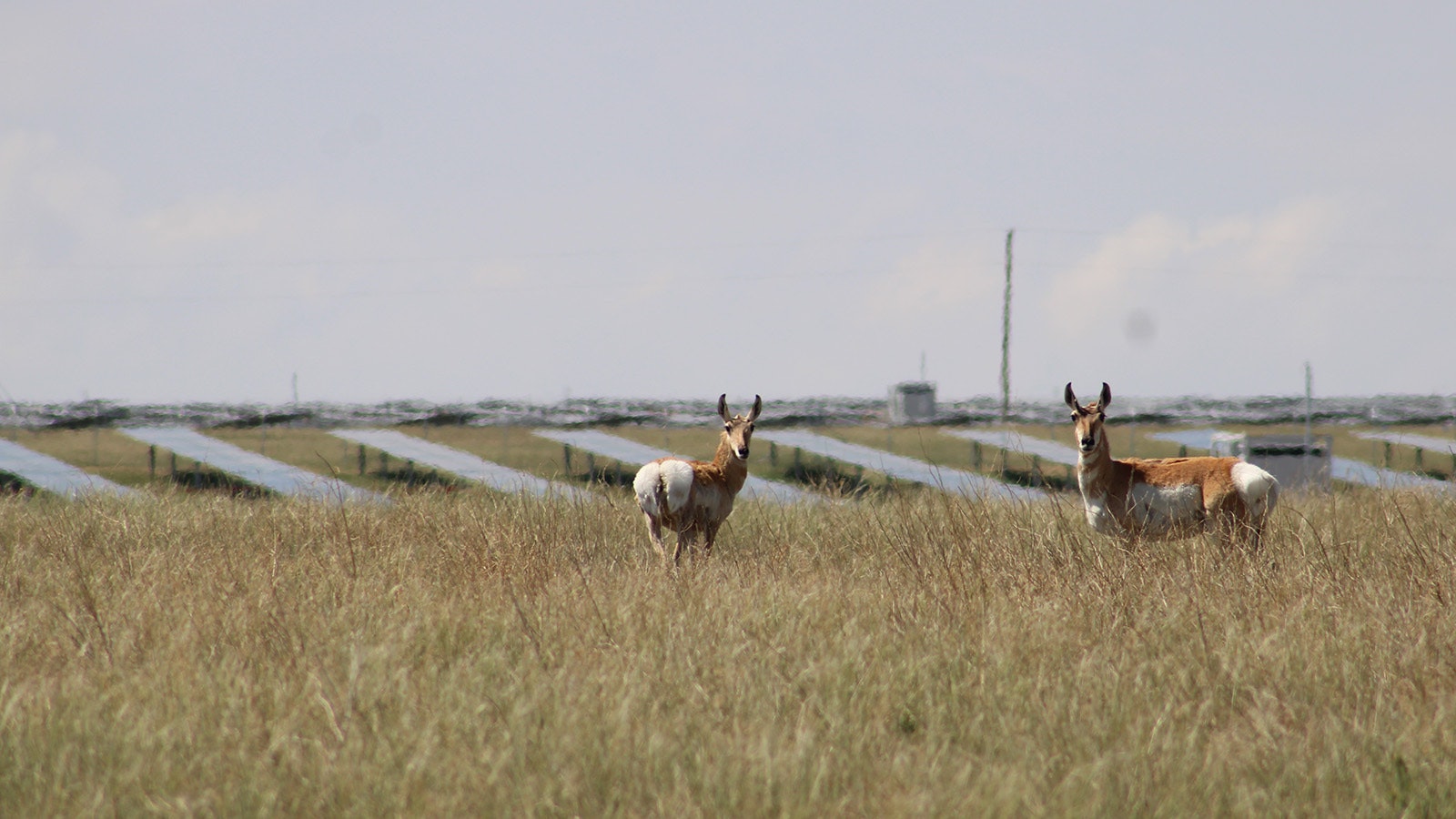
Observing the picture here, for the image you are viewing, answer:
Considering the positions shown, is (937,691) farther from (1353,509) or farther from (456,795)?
(1353,509)

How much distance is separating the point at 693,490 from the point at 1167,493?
372 cm

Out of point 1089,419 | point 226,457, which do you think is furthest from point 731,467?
point 226,457

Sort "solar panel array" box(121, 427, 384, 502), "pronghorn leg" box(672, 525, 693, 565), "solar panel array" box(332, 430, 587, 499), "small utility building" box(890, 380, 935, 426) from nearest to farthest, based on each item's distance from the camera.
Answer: "pronghorn leg" box(672, 525, 693, 565) < "solar panel array" box(121, 427, 384, 502) < "solar panel array" box(332, 430, 587, 499) < "small utility building" box(890, 380, 935, 426)

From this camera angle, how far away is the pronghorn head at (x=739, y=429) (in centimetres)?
958

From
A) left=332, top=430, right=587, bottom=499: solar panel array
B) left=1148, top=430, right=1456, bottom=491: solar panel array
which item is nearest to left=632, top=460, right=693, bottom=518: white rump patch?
left=1148, top=430, right=1456, bottom=491: solar panel array

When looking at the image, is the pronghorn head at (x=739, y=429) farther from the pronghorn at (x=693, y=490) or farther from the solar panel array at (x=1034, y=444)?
the solar panel array at (x=1034, y=444)

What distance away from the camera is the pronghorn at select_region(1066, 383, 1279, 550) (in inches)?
361

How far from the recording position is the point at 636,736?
4.77m

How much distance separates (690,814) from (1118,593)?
4.27 metres

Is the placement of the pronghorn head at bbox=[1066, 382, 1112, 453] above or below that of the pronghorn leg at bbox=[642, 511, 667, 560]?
above

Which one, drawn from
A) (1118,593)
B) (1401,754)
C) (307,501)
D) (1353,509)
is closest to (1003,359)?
(1353,509)

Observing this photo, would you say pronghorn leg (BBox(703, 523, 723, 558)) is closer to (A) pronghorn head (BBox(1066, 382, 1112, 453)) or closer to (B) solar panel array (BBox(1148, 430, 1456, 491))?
(A) pronghorn head (BBox(1066, 382, 1112, 453))

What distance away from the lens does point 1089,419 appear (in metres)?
9.11

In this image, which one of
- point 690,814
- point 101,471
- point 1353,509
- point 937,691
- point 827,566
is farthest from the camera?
point 101,471
